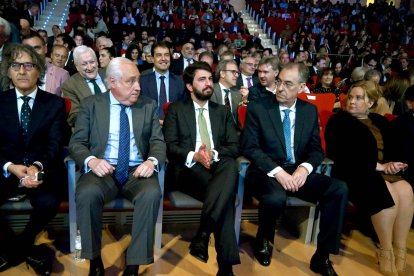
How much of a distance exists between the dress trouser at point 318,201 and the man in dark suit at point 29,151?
111 centimetres

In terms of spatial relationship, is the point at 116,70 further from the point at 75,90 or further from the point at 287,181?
the point at 287,181

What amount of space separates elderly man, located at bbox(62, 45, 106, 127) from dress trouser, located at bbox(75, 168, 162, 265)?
101cm

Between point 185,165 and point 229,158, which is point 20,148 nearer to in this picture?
point 185,165

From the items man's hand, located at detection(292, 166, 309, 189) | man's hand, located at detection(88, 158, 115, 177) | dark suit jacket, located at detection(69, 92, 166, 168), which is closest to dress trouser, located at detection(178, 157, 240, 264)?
dark suit jacket, located at detection(69, 92, 166, 168)

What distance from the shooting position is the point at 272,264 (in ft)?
7.35

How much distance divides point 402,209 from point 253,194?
922 mm

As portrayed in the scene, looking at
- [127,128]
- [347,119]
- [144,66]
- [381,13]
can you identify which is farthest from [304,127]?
[381,13]

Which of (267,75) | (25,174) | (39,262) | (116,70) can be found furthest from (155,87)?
(39,262)

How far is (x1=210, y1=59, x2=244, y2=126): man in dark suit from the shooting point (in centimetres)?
316

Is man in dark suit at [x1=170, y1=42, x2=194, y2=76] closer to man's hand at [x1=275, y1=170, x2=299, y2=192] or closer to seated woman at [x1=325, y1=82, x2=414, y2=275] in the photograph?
seated woman at [x1=325, y1=82, x2=414, y2=275]

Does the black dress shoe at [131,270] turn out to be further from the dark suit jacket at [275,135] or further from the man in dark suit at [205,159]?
the dark suit jacket at [275,135]

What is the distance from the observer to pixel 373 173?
238 cm

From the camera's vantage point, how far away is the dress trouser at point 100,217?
72.9 inches

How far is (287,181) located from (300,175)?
0.09 metres
